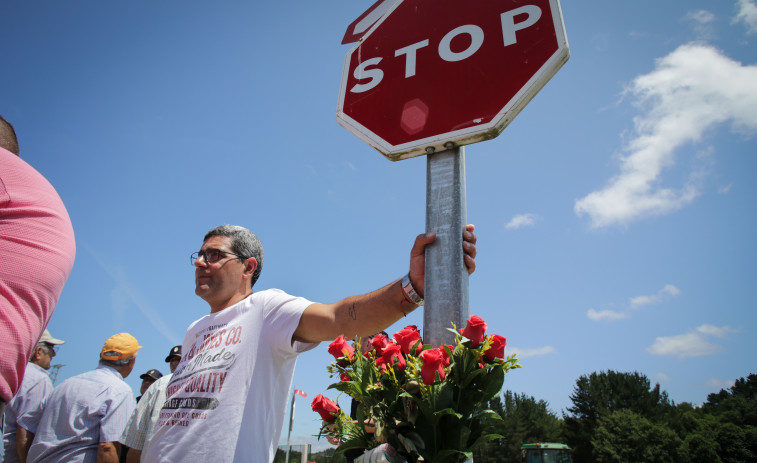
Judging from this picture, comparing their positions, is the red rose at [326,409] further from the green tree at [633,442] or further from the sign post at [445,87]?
the green tree at [633,442]

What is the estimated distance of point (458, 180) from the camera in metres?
1.75

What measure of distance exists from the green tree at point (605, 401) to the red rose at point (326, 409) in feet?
204

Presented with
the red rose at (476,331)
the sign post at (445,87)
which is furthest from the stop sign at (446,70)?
the red rose at (476,331)

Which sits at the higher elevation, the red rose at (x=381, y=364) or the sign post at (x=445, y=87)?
the sign post at (x=445, y=87)

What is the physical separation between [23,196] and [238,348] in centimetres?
111

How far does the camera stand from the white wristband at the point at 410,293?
1657 millimetres

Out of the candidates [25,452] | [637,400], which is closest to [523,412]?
[637,400]

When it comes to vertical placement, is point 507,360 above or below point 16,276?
below

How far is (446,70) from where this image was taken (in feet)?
6.37

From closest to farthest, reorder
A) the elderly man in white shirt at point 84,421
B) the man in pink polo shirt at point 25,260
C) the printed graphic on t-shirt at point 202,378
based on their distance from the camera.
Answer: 1. the man in pink polo shirt at point 25,260
2. the printed graphic on t-shirt at point 202,378
3. the elderly man in white shirt at point 84,421

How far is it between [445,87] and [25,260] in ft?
5.50

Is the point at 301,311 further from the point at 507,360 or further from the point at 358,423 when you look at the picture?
the point at 507,360

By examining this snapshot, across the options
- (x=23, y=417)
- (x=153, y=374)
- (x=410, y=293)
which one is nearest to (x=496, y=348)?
(x=410, y=293)

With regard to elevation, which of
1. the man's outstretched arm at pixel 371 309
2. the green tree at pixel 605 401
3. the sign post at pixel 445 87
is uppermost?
the green tree at pixel 605 401
